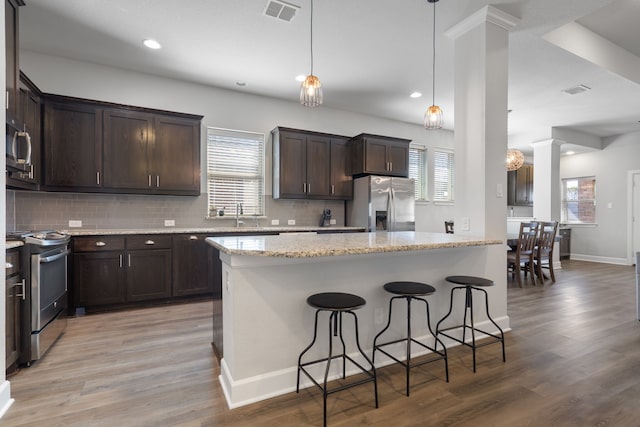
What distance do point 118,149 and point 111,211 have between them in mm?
820

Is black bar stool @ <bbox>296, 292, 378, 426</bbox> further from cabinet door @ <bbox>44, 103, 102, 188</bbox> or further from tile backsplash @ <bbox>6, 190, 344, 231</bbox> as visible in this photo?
cabinet door @ <bbox>44, 103, 102, 188</bbox>

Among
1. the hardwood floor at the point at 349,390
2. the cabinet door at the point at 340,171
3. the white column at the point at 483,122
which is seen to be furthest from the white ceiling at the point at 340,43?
the hardwood floor at the point at 349,390

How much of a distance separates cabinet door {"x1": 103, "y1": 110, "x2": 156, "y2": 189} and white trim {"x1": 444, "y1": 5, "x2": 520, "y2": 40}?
3.67 meters

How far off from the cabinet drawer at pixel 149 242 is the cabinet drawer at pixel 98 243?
98 millimetres

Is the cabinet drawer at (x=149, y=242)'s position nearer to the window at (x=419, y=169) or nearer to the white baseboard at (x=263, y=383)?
the white baseboard at (x=263, y=383)

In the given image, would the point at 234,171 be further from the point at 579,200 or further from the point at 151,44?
the point at 579,200

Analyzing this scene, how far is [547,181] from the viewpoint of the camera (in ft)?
21.6

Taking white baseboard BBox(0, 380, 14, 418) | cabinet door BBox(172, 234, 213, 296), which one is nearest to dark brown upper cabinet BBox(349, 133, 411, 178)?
cabinet door BBox(172, 234, 213, 296)

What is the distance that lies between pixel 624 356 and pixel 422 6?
3.35 metres

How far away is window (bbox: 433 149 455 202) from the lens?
6.82m

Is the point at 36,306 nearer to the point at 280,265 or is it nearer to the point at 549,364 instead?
the point at 280,265

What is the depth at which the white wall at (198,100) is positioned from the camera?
3.78m

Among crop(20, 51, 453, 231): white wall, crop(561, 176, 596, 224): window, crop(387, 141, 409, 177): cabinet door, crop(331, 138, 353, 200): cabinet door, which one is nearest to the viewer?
crop(20, 51, 453, 231): white wall

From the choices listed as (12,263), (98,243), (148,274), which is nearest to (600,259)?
(148,274)
